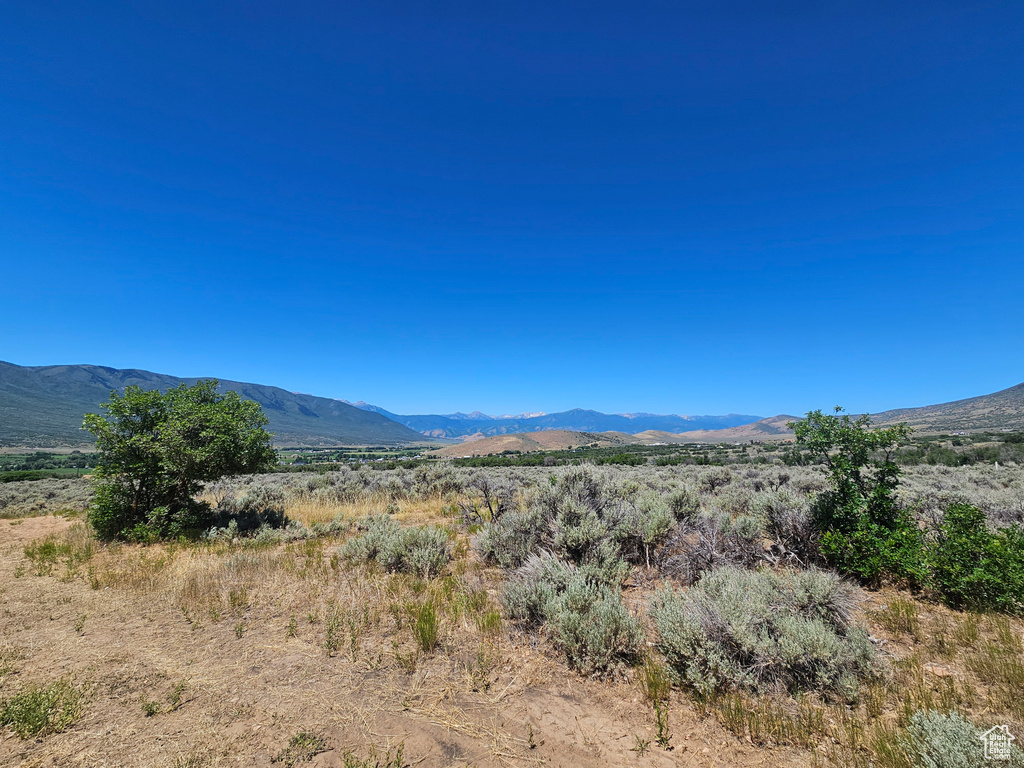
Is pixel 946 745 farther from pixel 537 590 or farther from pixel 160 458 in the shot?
pixel 160 458

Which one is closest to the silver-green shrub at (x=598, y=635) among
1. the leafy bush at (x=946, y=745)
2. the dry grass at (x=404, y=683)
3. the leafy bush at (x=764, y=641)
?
the dry grass at (x=404, y=683)

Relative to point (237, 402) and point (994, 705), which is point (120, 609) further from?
point (994, 705)

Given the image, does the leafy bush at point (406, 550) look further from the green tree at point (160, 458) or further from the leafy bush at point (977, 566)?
the leafy bush at point (977, 566)

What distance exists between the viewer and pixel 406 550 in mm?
7227

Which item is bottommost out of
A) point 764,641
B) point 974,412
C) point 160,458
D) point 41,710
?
point 41,710

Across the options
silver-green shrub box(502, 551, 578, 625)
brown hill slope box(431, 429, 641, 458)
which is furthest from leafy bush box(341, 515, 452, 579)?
brown hill slope box(431, 429, 641, 458)

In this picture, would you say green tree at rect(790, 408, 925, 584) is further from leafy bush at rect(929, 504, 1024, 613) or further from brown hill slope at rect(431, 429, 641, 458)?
brown hill slope at rect(431, 429, 641, 458)

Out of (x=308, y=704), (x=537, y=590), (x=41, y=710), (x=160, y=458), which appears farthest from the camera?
(x=160, y=458)

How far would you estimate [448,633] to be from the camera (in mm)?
4945

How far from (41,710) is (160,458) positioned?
26.0ft

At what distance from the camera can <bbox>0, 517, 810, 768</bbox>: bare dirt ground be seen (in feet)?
10.2

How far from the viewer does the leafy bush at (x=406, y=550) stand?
→ 6961 mm

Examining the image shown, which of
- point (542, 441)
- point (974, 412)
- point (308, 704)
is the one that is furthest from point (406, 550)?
point (974, 412)

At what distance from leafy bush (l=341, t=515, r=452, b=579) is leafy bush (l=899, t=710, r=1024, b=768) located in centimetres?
596
